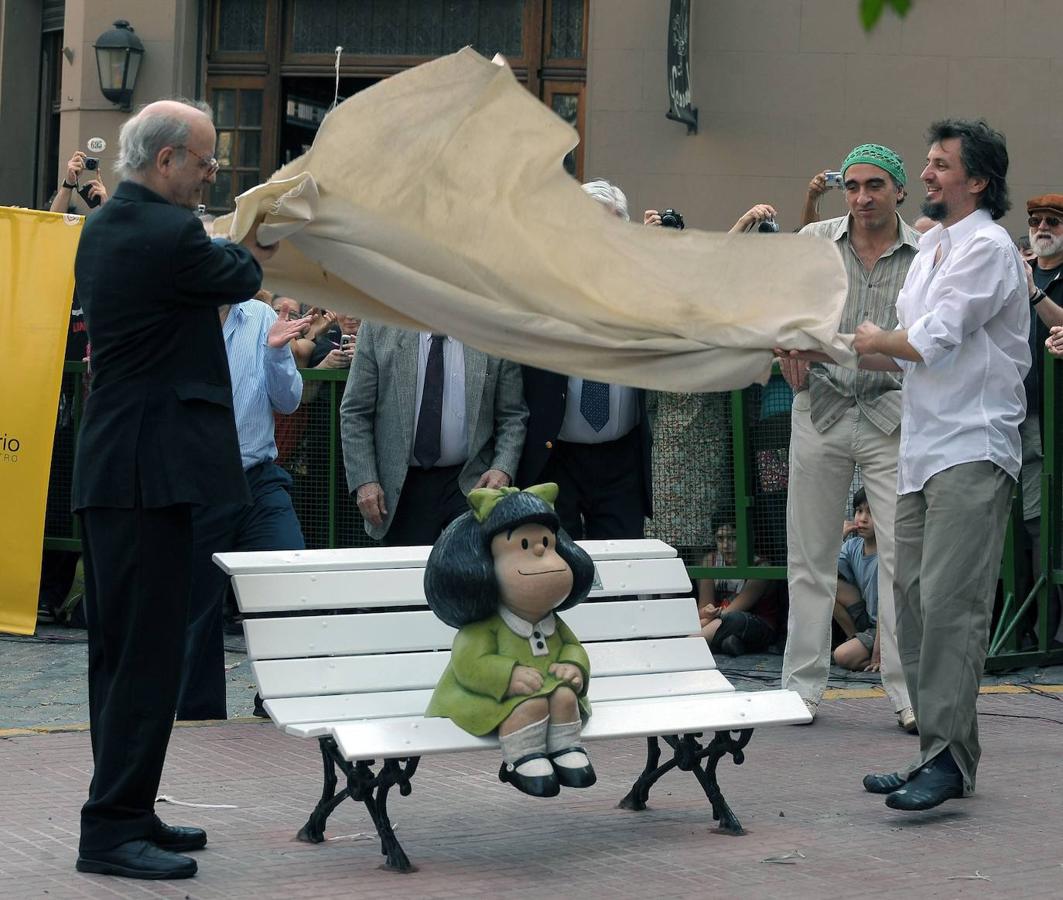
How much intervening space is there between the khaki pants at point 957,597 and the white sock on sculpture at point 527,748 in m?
1.59

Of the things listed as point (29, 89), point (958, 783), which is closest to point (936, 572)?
point (958, 783)

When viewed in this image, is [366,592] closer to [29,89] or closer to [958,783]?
[958,783]

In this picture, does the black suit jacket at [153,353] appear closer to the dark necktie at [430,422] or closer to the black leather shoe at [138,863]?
the black leather shoe at [138,863]

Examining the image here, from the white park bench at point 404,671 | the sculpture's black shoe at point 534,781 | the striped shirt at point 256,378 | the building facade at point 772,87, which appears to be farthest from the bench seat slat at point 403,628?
the building facade at point 772,87

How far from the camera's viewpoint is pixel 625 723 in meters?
5.81

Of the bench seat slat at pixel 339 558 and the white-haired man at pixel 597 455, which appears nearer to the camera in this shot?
the bench seat slat at pixel 339 558

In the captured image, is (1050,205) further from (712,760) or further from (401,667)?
(401,667)

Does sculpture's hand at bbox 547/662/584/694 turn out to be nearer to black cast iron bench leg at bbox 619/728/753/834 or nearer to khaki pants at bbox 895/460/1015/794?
black cast iron bench leg at bbox 619/728/753/834

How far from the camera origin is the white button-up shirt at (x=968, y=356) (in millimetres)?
6156

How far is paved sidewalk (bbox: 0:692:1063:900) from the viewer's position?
530 cm

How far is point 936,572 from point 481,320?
1964 mm

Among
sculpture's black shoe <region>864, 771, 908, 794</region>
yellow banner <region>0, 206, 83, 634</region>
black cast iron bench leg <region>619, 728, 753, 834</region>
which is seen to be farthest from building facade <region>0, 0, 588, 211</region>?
black cast iron bench leg <region>619, 728, 753, 834</region>

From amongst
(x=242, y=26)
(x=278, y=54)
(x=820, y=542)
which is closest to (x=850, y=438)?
(x=820, y=542)

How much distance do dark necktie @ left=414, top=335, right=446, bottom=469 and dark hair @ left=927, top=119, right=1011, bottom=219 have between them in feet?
8.52
